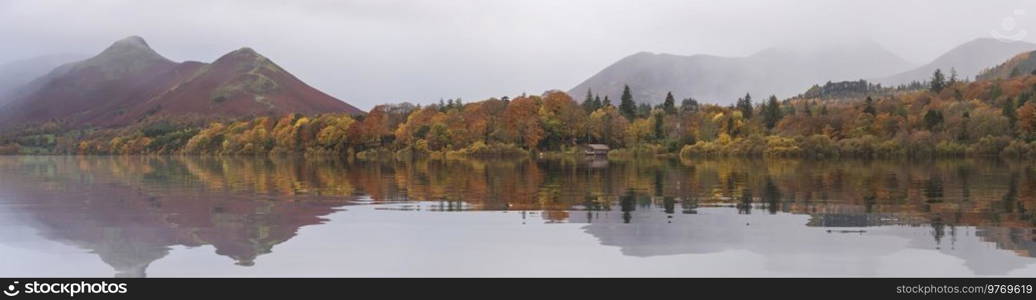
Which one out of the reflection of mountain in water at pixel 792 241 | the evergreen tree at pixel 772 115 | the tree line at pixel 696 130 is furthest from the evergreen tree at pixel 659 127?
the reflection of mountain in water at pixel 792 241

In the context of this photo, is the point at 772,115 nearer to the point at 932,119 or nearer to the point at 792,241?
the point at 932,119

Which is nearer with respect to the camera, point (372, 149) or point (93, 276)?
point (93, 276)

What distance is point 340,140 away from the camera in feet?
585

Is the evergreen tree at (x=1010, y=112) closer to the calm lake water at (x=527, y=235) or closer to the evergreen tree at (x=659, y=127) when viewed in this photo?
the evergreen tree at (x=659, y=127)

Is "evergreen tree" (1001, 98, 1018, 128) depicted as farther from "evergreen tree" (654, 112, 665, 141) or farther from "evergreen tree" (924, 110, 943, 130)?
"evergreen tree" (654, 112, 665, 141)

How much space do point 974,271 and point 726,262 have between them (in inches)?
161

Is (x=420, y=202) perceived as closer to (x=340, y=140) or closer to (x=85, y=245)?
(x=85, y=245)

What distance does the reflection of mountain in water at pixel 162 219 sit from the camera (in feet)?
57.3

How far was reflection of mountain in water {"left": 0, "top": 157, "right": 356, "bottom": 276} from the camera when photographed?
1747 cm

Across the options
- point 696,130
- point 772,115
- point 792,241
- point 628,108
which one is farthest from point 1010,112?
point 792,241

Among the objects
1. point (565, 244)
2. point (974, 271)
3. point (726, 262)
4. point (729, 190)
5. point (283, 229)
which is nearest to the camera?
point (974, 271)

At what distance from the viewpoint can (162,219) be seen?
24.0 m

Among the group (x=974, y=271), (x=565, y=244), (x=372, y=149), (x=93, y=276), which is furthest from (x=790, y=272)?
(x=372, y=149)

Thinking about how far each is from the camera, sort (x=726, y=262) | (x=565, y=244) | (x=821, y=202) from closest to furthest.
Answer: (x=726, y=262) → (x=565, y=244) → (x=821, y=202)
